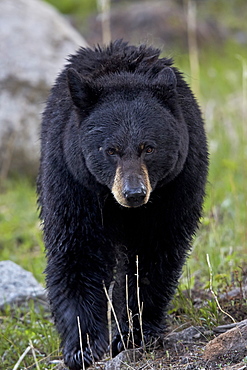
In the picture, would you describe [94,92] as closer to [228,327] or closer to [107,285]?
[107,285]

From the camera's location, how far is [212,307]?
4.61m

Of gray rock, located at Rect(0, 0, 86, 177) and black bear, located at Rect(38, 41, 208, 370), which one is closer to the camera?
black bear, located at Rect(38, 41, 208, 370)

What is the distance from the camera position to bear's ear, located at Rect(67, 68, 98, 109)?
406 cm

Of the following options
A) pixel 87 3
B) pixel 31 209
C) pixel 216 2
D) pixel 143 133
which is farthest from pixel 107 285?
pixel 216 2

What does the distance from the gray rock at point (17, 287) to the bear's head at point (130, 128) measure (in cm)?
182

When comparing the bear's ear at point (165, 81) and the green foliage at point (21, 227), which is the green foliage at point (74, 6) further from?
the bear's ear at point (165, 81)

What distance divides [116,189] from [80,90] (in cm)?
64

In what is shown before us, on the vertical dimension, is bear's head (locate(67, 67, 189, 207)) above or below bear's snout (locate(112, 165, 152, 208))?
above

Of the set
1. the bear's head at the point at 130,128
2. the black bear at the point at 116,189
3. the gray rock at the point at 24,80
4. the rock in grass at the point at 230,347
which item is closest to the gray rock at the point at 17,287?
the black bear at the point at 116,189

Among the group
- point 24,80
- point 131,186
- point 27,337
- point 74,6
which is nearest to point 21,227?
point 24,80

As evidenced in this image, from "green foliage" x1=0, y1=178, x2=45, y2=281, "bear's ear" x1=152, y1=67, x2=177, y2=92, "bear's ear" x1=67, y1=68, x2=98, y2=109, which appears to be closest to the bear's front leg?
"bear's ear" x1=67, y1=68, x2=98, y2=109

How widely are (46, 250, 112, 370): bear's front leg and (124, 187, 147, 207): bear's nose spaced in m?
0.62

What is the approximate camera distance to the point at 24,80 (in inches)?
363

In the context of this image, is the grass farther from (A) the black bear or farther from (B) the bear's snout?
(B) the bear's snout
